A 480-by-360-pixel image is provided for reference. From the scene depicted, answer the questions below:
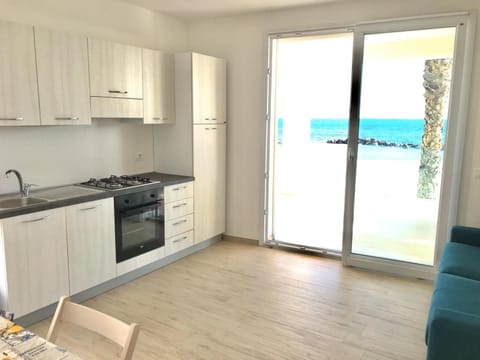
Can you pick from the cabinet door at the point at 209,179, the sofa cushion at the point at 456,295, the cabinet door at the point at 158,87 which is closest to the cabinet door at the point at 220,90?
the cabinet door at the point at 209,179

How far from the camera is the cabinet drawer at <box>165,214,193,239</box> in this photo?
4.03 m

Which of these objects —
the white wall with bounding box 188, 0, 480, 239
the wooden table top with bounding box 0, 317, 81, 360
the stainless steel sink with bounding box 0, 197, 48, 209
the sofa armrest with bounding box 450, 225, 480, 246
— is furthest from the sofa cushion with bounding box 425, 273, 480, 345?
the stainless steel sink with bounding box 0, 197, 48, 209

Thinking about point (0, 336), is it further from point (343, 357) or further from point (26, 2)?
point (26, 2)

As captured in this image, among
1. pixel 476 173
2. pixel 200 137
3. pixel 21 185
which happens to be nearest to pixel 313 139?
pixel 200 137

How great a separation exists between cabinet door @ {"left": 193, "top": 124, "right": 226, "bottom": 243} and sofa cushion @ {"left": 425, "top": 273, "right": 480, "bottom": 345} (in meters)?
2.60

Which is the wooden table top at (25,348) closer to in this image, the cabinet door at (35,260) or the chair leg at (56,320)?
the chair leg at (56,320)

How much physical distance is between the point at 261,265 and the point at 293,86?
12.4 feet

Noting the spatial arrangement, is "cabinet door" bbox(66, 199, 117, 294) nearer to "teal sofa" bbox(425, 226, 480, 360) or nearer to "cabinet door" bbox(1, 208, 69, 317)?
"cabinet door" bbox(1, 208, 69, 317)

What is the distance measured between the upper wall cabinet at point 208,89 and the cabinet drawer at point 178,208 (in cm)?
89

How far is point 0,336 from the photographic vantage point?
1326 mm

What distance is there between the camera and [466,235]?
10.6 feet

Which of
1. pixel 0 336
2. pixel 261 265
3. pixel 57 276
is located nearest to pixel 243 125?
pixel 261 265

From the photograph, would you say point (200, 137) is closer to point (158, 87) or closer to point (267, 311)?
point (158, 87)

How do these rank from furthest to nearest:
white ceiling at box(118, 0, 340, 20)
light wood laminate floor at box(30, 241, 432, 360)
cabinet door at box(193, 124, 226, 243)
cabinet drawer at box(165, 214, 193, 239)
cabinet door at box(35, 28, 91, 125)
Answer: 1. cabinet door at box(193, 124, 226, 243)
2. cabinet drawer at box(165, 214, 193, 239)
3. white ceiling at box(118, 0, 340, 20)
4. cabinet door at box(35, 28, 91, 125)
5. light wood laminate floor at box(30, 241, 432, 360)
